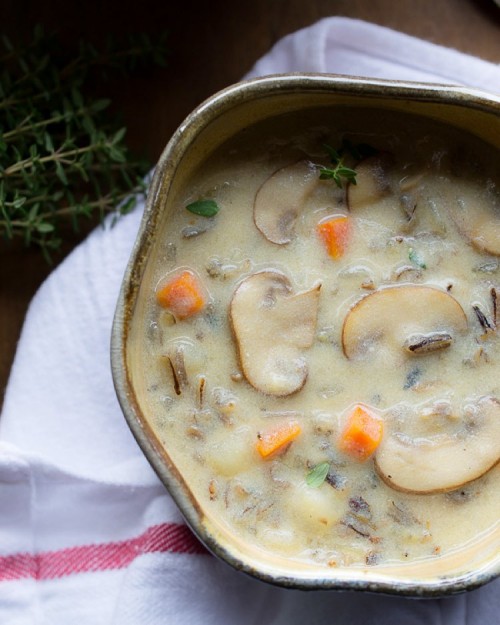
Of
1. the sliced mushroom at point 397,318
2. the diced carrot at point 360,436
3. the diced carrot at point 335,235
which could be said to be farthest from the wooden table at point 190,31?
the diced carrot at point 360,436

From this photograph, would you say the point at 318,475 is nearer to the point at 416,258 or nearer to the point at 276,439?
the point at 276,439

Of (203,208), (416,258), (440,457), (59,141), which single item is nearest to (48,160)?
(59,141)

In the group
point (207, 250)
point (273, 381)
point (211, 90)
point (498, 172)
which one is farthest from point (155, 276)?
point (498, 172)

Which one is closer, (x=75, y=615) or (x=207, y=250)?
(x=207, y=250)

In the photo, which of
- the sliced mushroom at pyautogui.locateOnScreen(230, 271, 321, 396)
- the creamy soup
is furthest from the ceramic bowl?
the sliced mushroom at pyautogui.locateOnScreen(230, 271, 321, 396)

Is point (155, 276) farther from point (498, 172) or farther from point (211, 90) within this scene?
point (498, 172)

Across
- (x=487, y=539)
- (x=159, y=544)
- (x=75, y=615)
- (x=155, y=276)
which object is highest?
(x=155, y=276)

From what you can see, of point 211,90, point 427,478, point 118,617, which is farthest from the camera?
point 211,90

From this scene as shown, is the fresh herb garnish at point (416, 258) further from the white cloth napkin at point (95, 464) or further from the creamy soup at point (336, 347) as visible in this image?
the white cloth napkin at point (95, 464)

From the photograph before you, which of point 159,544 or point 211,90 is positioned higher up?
point 211,90
